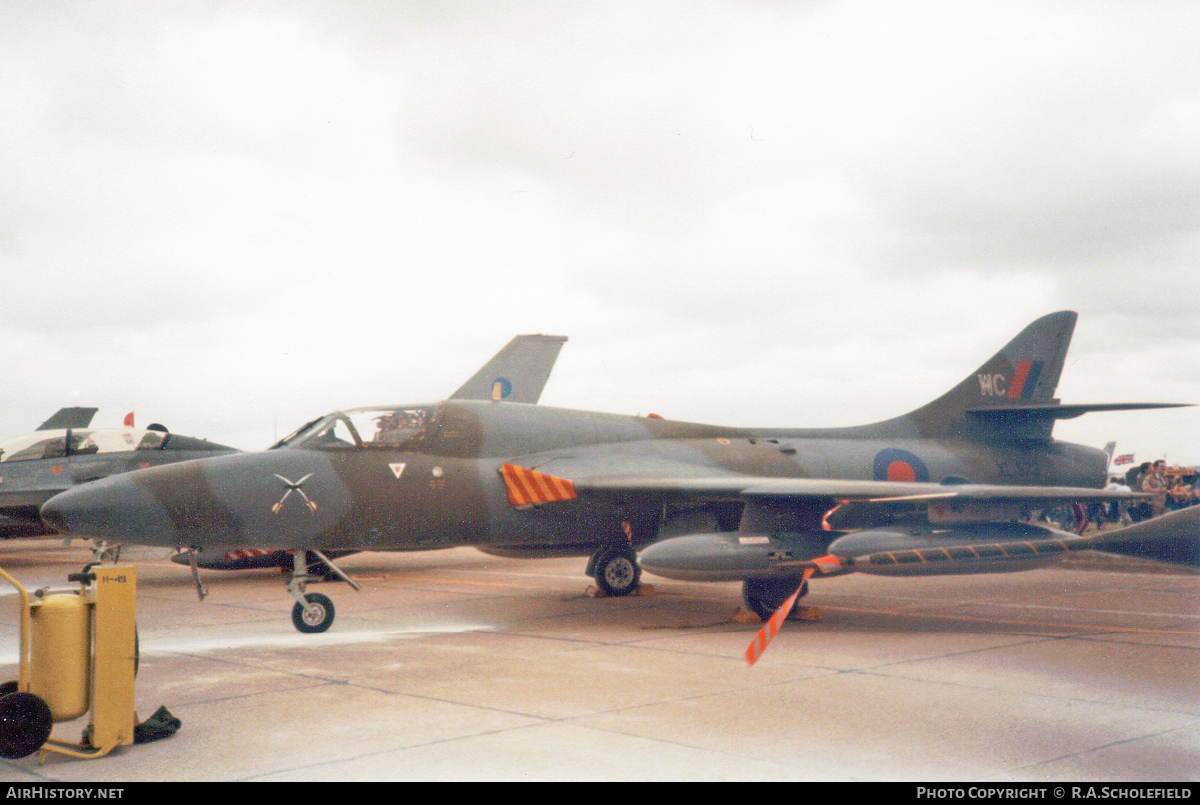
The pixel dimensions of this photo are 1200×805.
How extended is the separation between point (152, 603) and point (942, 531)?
384 inches

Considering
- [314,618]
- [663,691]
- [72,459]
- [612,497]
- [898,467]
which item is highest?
[898,467]

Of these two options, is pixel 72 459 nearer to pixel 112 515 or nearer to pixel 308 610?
pixel 112 515

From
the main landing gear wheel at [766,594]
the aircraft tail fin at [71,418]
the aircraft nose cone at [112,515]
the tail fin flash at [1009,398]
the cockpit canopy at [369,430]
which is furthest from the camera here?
the aircraft tail fin at [71,418]

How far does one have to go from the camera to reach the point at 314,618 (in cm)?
948

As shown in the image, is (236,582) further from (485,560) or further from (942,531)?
(942,531)

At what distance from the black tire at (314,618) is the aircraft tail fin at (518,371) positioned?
10.9 meters

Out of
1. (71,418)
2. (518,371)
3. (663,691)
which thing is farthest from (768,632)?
(71,418)

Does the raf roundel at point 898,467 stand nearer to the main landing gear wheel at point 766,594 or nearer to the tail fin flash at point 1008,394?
the tail fin flash at point 1008,394

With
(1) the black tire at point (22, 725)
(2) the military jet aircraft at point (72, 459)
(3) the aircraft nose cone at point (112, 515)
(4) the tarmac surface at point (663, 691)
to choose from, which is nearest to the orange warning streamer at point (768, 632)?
(4) the tarmac surface at point (663, 691)

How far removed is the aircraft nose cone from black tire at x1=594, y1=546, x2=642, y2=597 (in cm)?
544

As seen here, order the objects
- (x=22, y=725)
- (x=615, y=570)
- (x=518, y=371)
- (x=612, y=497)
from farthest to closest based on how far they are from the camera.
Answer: (x=518, y=371) < (x=615, y=570) < (x=612, y=497) < (x=22, y=725)

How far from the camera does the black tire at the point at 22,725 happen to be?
4.62 metres

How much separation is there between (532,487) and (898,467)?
521 centimetres
